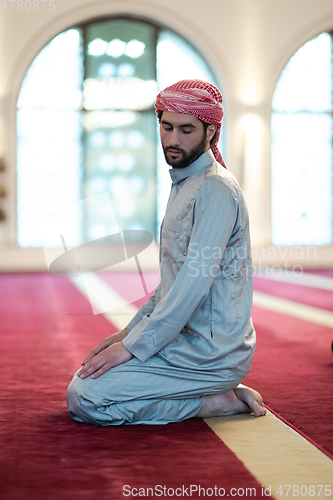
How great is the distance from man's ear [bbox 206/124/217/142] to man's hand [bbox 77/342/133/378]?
745 mm

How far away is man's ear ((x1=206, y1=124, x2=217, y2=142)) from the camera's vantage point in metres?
1.97

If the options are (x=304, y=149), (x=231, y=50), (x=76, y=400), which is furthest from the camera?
(x=304, y=149)

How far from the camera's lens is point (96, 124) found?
900 cm

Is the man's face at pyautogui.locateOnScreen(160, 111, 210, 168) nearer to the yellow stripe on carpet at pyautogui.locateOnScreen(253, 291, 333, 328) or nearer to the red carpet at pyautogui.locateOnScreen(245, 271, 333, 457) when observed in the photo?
the red carpet at pyautogui.locateOnScreen(245, 271, 333, 457)

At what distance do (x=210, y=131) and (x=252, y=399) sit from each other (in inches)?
35.6

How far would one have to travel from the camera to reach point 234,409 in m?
1.99

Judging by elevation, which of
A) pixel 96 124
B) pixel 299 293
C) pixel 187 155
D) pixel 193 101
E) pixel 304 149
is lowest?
pixel 299 293

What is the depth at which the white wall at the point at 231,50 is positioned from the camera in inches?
326

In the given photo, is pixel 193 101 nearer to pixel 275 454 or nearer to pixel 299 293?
pixel 275 454

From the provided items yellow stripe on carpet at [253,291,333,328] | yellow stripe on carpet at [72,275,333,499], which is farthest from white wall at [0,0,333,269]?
yellow stripe on carpet at [72,275,333,499]

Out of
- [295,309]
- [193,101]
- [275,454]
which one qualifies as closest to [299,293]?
[295,309]

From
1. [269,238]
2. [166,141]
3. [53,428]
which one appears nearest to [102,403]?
[53,428]

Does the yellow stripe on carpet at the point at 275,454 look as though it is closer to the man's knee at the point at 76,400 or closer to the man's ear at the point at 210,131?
the man's knee at the point at 76,400

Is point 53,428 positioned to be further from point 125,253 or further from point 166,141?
point 125,253
